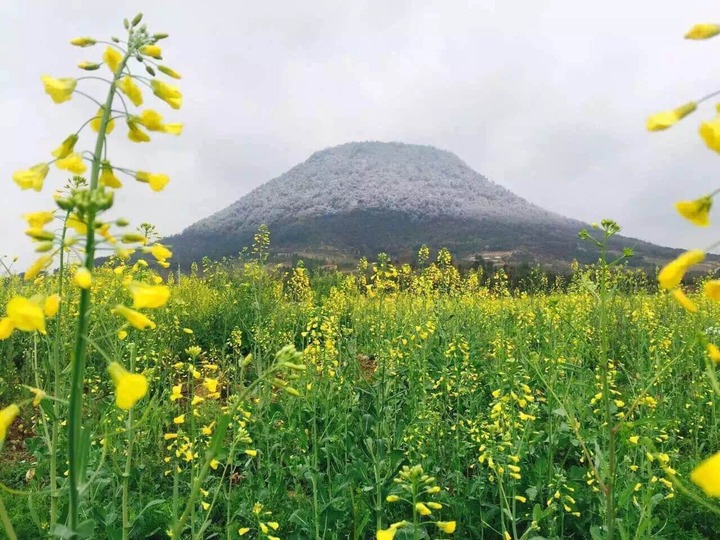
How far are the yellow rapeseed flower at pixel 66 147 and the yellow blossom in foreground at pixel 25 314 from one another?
1.43ft

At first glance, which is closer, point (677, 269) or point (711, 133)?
point (711, 133)

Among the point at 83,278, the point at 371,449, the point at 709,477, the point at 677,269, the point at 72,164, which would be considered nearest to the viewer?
the point at 709,477

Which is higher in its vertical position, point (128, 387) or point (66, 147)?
point (66, 147)

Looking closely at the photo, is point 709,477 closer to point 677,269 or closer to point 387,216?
point 677,269

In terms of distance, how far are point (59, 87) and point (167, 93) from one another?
0.88ft

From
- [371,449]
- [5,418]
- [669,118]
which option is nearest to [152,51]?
[5,418]

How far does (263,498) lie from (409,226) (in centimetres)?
7373

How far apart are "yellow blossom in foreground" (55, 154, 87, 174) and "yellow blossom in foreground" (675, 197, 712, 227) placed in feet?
4.46

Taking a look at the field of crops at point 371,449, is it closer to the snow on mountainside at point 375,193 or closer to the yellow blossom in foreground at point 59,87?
the yellow blossom in foreground at point 59,87

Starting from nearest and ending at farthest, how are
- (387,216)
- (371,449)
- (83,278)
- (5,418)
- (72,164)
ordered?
(83,278)
(5,418)
(72,164)
(371,449)
(387,216)

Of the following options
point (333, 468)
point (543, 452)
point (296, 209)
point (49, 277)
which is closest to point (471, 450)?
point (543, 452)

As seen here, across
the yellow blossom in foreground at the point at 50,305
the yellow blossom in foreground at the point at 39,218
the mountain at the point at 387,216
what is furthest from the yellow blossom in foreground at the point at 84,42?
the mountain at the point at 387,216

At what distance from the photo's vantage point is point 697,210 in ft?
2.94

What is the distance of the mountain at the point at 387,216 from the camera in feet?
185
